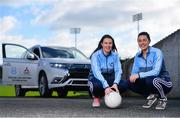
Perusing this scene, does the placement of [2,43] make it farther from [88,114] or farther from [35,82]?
[88,114]

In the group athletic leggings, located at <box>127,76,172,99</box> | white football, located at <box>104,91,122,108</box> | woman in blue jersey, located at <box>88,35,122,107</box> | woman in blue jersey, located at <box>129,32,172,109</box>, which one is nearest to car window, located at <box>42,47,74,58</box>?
woman in blue jersey, located at <box>88,35,122,107</box>

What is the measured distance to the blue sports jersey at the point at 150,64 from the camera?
9.55 meters

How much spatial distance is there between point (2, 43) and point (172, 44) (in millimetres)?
6186

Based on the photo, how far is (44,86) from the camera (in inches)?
659

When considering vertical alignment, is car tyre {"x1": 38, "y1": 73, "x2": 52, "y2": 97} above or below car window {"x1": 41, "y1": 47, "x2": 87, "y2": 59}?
below

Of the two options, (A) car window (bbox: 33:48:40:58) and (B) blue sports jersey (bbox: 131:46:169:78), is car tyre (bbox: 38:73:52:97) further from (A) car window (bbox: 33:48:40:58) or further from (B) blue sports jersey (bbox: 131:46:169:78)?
(B) blue sports jersey (bbox: 131:46:169:78)

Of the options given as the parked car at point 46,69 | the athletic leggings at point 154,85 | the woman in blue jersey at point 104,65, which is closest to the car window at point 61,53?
the parked car at point 46,69

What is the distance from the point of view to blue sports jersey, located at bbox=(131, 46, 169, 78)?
9.55 meters

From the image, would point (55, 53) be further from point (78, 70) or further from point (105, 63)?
point (105, 63)

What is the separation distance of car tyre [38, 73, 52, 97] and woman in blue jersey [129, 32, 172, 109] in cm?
698

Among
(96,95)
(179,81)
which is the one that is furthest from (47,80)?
(96,95)

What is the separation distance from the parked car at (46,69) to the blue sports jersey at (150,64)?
657 centimetres

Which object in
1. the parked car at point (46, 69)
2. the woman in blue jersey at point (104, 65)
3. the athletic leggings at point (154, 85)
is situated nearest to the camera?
the athletic leggings at point (154, 85)

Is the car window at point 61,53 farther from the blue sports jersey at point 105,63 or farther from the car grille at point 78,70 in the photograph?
the blue sports jersey at point 105,63
